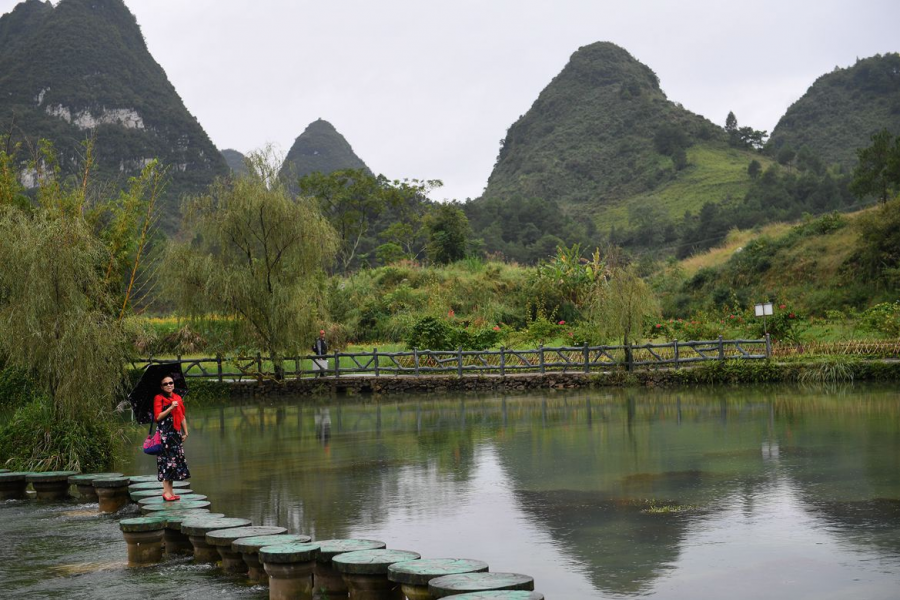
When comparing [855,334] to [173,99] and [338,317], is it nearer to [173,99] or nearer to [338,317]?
[338,317]

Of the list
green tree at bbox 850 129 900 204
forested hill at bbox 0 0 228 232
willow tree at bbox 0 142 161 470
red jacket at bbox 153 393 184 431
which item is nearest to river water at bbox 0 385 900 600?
willow tree at bbox 0 142 161 470

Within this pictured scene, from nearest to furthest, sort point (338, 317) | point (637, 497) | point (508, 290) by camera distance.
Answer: point (637, 497) < point (338, 317) < point (508, 290)

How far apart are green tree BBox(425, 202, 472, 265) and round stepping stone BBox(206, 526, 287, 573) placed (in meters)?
41.5

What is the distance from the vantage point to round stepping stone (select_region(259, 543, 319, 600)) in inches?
274

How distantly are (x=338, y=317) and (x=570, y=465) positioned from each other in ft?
91.1

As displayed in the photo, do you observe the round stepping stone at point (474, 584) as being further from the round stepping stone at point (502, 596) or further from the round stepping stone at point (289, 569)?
the round stepping stone at point (289, 569)

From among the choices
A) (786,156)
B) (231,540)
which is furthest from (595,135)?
(231,540)

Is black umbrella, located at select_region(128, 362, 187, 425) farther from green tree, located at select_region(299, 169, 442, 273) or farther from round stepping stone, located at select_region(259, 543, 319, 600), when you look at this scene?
green tree, located at select_region(299, 169, 442, 273)

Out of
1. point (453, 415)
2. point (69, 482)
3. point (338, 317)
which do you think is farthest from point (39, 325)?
point (338, 317)

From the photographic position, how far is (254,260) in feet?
94.0

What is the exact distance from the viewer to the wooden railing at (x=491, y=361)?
88.8 ft

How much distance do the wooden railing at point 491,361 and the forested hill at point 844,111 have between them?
72214 mm

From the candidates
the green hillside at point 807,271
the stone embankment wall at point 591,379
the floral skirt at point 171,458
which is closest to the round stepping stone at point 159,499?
the floral skirt at point 171,458

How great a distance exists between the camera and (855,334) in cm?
2795
